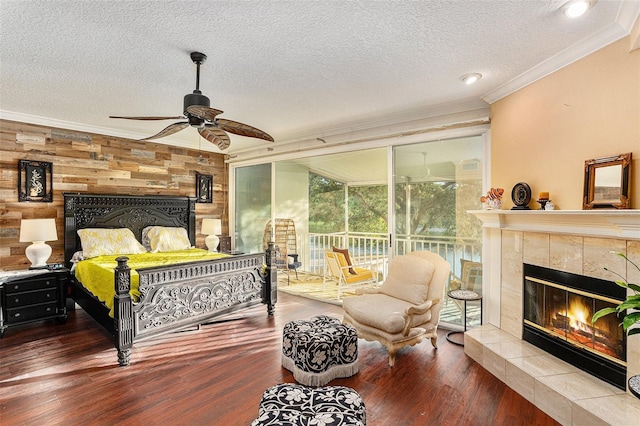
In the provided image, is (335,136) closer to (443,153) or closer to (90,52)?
(443,153)

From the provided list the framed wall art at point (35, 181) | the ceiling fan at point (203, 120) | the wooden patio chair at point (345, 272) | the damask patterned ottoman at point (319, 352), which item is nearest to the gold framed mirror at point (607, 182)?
the damask patterned ottoman at point (319, 352)

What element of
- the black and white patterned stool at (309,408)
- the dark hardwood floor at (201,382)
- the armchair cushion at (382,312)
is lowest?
the dark hardwood floor at (201,382)

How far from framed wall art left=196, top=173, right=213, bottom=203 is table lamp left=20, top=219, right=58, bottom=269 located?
91.5 inches

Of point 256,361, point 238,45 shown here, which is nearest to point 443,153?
point 238,45

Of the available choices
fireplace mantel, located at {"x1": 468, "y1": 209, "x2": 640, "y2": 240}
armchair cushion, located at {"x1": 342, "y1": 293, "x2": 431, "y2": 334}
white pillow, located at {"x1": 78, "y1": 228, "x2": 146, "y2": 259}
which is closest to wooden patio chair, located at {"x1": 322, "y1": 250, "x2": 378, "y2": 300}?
armchair cushion, located at {"x1": 342, "y1": 293, "x2": 431, "y2": 334}

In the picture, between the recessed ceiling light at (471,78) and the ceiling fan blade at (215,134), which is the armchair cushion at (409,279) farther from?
the ceiling fan blade at (215,134)

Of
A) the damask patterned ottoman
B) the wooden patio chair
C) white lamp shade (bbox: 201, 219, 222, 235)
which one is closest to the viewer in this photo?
the damask patterned ottoman

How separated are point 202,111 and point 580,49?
2.78 meters

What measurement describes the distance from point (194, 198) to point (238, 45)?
402 centimetres

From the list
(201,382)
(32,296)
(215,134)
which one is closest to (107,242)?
(32,296)

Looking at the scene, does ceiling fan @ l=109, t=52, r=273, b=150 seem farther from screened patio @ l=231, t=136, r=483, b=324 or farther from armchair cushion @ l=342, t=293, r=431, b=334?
screened patio @ l=231, t=136, r=483, b=324

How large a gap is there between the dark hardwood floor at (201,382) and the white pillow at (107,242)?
1073 millimetres

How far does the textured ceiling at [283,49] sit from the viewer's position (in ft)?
6.42

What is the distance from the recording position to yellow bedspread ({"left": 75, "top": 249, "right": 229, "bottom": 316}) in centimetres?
320
